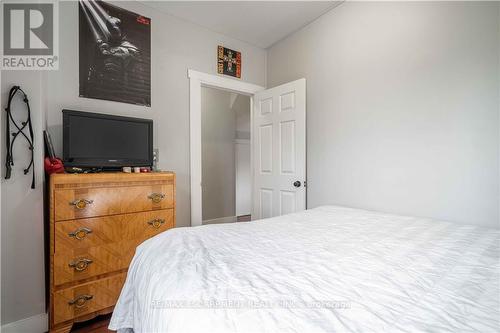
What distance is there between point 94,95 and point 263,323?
7.71ft

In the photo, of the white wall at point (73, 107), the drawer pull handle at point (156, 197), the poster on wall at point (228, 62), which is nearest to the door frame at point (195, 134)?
the white wall at point (73, 107)

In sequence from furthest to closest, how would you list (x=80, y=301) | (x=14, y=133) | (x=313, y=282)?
(x=80, y=301)
(x=14, y=133)
(x=313, y=282)

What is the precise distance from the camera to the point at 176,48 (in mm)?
2557

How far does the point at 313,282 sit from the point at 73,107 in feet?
7.62

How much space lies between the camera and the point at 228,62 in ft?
9.59

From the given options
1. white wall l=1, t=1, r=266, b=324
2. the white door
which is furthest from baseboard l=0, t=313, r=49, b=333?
the white door

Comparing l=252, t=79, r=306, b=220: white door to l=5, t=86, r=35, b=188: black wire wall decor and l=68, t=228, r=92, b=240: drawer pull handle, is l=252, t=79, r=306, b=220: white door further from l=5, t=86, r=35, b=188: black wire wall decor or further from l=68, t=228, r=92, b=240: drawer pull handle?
l=5, t=86, r=35, b=188: black wire wall decor

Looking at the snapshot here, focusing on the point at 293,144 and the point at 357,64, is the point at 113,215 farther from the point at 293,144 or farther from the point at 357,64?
the point at 357,64

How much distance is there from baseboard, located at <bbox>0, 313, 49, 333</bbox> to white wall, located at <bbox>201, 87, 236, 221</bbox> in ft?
8.32

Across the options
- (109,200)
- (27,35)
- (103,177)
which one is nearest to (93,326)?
(109,200)

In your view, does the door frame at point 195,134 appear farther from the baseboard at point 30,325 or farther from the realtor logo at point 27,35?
the baseboard at point 30,325

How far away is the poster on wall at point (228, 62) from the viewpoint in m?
2.85

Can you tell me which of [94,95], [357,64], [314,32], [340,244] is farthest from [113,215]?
[314,32]

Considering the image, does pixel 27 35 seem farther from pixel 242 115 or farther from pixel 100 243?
pixel 242 115
